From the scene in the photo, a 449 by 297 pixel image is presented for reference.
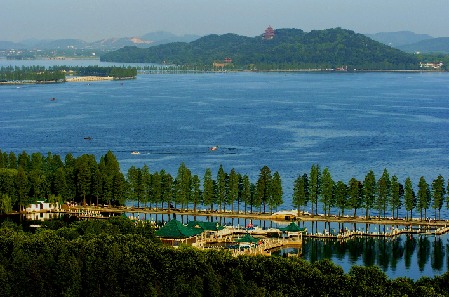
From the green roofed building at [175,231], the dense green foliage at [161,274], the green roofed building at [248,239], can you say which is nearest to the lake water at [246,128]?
the green roofed building at [248,239]

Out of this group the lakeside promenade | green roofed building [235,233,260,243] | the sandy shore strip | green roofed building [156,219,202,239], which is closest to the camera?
green roofed building [235,233,260,243]

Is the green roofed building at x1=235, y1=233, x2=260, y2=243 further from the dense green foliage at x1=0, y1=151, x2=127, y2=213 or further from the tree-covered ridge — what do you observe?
the dense green foliage at x1=0, y1=151, x2=127, y2=213

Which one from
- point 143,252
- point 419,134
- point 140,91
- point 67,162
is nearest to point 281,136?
point 419,134

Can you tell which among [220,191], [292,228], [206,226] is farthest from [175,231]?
[220,191]

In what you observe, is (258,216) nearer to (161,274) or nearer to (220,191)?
(220,191)

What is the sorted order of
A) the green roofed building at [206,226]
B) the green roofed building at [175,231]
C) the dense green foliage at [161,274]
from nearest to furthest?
the dense green foliage at [161,274], the green roofed building at [175,231], the green roofed building at [206,226]

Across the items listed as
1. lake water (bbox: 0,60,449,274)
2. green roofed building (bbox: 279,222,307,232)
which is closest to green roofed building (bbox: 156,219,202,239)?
green roofed building (bbox: 279,222,307,232)

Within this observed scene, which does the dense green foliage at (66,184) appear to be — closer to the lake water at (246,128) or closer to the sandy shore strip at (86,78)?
the lake water at (246,128)
